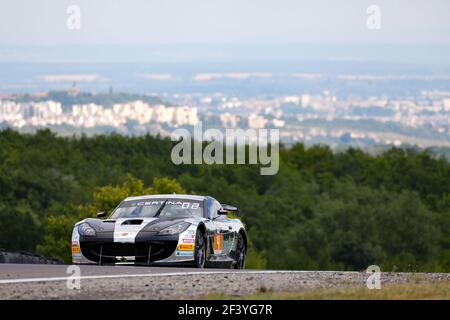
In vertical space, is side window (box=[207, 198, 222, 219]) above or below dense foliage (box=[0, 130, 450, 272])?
above

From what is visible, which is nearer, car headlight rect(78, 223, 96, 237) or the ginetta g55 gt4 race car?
the ginetta g55 gt4 race car

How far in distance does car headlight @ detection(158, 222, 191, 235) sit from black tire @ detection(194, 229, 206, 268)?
245mm

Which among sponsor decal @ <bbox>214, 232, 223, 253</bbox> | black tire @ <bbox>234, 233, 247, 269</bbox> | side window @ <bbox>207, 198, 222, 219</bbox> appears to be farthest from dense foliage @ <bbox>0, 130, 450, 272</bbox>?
sponsor decal @ <bbox>214, 232, 223, 253</bbox>

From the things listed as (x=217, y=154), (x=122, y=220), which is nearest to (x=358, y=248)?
(x=217, y=154)

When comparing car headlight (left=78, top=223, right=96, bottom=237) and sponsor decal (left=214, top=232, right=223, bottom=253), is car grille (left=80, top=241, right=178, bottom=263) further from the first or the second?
sponsor decal (left=214, top=232, right=223, bottom=253)

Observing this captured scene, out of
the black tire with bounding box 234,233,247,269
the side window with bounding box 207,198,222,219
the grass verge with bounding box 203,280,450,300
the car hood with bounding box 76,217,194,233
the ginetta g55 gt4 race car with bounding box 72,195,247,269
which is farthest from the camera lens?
the black tire with bounding box 234,233,247,269

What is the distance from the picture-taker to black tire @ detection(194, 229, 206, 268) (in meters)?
21.7

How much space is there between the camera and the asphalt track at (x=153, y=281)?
15789mm

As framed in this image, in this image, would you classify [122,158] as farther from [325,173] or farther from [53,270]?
[53,270]

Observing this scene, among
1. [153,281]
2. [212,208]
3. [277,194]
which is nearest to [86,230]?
[212,208]

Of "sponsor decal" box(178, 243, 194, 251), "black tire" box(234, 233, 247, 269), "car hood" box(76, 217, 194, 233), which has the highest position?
"car hood" box(76, 217, 194, 233)

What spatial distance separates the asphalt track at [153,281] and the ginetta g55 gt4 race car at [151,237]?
0.89m

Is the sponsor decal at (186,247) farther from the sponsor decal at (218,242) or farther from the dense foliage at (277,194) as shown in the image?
the dense foliage at (277,194)

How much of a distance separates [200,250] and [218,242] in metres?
1.00
